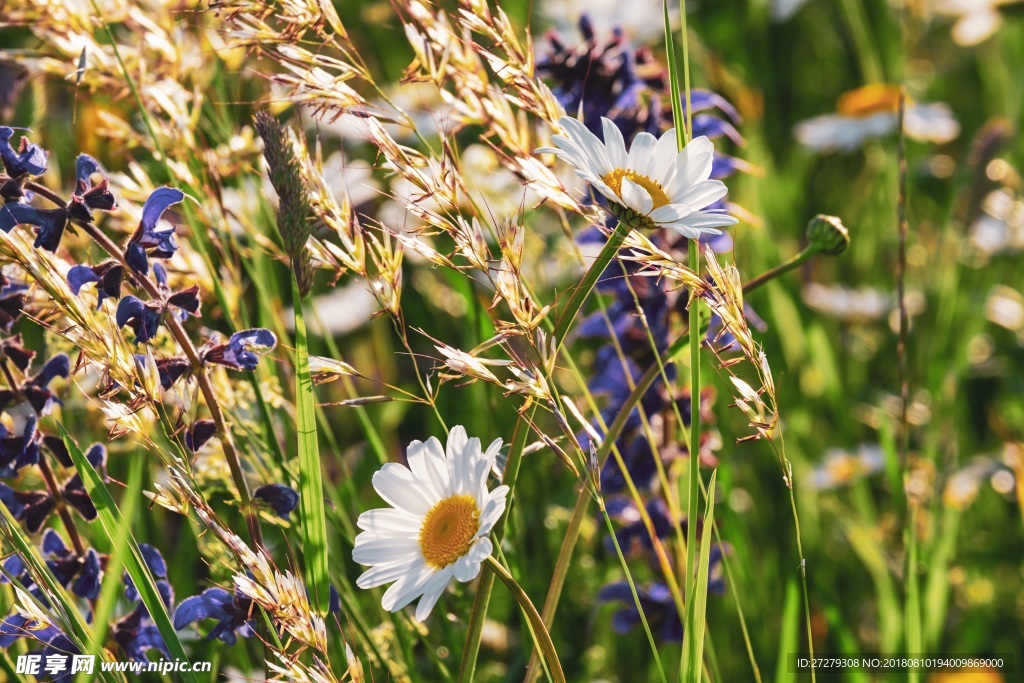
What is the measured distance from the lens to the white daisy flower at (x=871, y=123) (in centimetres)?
236

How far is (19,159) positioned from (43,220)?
0.16 ft

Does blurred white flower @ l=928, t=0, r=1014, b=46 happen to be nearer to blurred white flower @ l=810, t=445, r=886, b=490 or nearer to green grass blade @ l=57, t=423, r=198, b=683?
blurred white flower @ l=810, t=445, r=886, b=490

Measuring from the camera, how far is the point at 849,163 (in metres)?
2.82

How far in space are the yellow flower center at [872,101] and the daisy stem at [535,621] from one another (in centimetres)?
218

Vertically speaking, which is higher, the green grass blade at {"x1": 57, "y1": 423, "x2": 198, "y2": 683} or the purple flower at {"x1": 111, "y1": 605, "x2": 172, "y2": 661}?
the green grass blade at {"x1": 57, "y1": 423, "x2": 198, "y2": 683}

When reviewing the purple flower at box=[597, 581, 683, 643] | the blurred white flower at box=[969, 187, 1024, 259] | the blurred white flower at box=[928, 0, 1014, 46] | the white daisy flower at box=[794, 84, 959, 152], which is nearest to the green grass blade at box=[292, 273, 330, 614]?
the purple flower at box=[597, 581, 683, 643]

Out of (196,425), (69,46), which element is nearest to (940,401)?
(196,425)

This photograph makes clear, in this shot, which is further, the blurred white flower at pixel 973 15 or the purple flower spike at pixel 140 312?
the blurred white flower at pixel 973 15

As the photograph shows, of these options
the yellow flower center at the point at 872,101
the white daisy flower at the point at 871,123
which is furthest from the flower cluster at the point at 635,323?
the yellow flower center at the point at 872,101

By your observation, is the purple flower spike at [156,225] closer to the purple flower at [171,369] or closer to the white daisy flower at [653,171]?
the purple flower at [171,369]

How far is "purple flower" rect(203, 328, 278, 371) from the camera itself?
73 cm

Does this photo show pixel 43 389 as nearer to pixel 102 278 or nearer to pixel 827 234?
pixel 102 278

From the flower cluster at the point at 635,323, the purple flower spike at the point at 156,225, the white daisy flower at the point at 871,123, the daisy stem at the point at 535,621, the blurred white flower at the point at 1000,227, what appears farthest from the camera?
the white daisy flower at the point at 871,123

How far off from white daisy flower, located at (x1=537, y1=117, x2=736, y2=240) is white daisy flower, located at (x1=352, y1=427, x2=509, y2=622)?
20 cm
